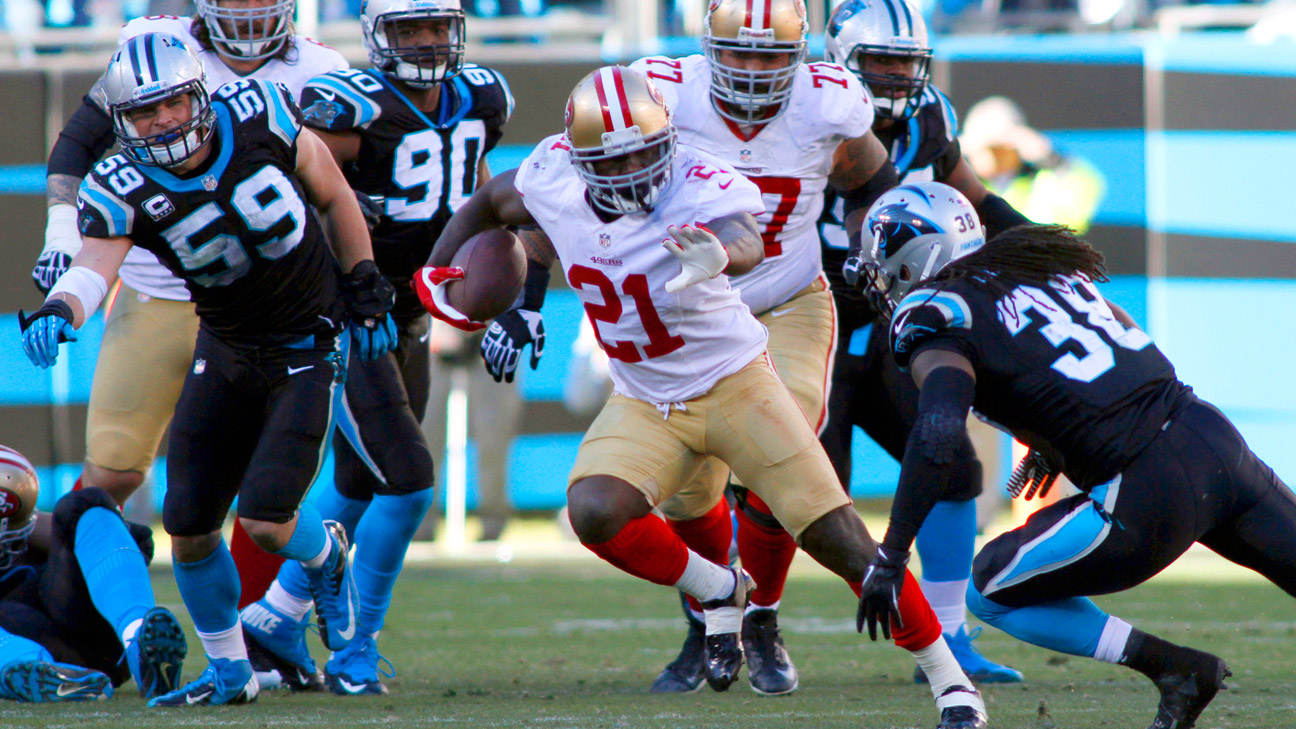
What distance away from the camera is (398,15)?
4.50 metres

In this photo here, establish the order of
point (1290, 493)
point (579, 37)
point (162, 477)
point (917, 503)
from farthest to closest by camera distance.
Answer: point (579, 37)
point (162, 477)
point (1290, 493)
point (917, 503)

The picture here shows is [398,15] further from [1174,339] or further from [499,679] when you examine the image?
[1174,339]

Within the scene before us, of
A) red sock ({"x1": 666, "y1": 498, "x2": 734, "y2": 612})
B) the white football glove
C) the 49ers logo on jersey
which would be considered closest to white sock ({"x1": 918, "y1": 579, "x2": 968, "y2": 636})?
→ red sock ({"x1": 666, "y1": 498, "x2": 734, "y2": 612})

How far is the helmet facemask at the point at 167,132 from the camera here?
11.9 ft

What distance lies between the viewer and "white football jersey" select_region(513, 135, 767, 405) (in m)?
3.61

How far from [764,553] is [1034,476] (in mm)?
994

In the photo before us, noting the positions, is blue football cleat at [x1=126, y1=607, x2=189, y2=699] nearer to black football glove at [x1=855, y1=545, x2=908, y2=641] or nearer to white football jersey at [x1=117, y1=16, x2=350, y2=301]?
white football jersey at [x1=117, y1=16, x2=350, y2=301]

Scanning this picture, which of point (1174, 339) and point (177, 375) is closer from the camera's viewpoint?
point (177, 375)

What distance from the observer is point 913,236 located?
11.4 ft

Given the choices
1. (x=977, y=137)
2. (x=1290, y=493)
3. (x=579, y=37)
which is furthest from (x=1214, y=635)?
(x=579, y=37)

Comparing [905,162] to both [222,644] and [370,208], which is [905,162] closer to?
[370,208]

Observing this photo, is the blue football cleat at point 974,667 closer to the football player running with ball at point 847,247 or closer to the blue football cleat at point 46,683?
the football player running with ball at point 847,247

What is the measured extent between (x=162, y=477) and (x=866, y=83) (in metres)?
5.78

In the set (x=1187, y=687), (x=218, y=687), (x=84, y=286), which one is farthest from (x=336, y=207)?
(x=1187, y=687)
